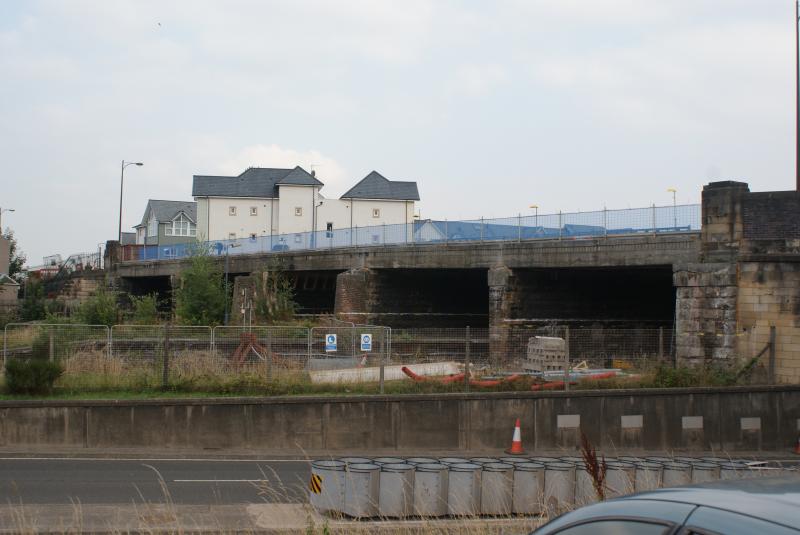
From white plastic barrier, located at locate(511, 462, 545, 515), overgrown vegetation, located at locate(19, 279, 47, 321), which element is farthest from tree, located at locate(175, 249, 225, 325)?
white plastic barrier, located at locate(511, 462, 545, 515)

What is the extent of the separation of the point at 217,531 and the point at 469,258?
2389 centimetres

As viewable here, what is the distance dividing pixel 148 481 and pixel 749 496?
12.0 meters

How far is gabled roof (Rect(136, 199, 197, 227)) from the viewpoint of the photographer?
90.6 metres

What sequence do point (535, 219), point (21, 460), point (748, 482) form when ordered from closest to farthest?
1. point (748, 482)
2. point (21, 460)
3. point (535, 219)

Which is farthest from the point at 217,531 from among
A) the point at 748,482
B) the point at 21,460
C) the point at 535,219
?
the point at 535,219

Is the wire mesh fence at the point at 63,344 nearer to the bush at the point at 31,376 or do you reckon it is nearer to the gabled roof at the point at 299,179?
the bush at the point at 31,376

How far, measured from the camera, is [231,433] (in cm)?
1769

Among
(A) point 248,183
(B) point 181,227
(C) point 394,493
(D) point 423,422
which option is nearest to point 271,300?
(D) point 423,422

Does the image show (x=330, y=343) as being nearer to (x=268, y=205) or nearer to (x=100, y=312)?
(x=100, y=312)

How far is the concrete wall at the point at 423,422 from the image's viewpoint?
1727 cm

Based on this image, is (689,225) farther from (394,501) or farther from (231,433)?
(394,501)

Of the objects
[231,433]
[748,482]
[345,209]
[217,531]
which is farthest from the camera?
[345,209]

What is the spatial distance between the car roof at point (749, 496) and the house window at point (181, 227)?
89.8 m

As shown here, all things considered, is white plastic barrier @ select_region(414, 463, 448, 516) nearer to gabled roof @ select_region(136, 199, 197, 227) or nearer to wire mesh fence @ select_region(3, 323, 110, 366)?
wire mesh fence @ select_region(3, 323, 110, 366)
